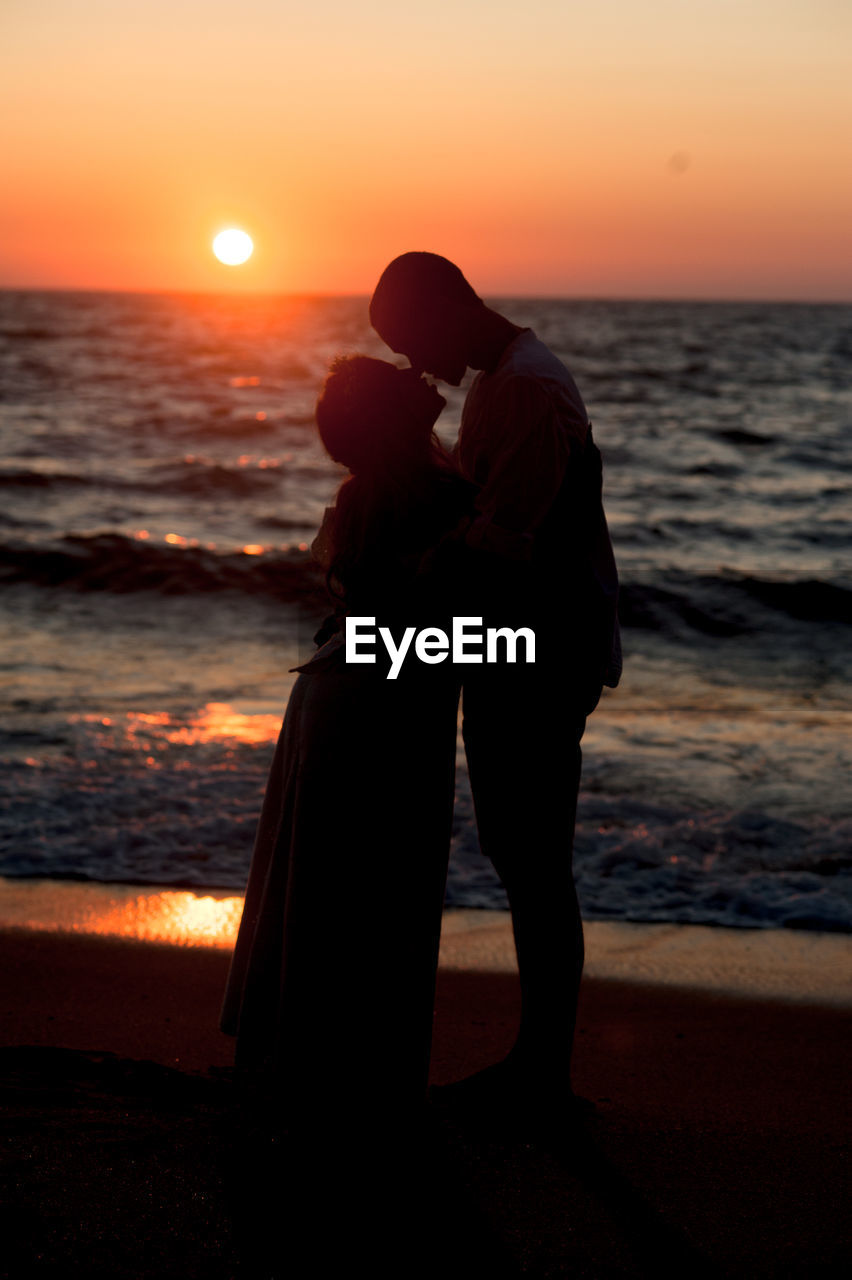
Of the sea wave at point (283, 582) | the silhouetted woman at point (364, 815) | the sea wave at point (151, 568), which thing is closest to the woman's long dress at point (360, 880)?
the silhouetted woman at point (364, 815)

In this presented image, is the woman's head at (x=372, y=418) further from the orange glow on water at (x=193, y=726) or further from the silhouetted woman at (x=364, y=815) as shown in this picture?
the orange glow on water at (x=193, y=726)

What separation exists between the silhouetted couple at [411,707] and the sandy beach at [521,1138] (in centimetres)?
31

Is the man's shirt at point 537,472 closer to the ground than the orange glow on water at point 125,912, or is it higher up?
higher up

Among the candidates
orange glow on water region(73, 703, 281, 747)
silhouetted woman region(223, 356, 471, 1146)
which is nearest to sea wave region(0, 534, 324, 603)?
orange glow on water region(73, 703, 281, 747)

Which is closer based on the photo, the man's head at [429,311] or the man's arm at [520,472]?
the man's arm at [520,472]

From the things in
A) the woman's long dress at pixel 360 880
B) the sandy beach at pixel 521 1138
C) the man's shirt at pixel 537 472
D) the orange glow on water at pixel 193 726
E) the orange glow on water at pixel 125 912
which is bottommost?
the orange glow on water at pixel 193 726

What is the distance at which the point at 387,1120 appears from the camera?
104 inches

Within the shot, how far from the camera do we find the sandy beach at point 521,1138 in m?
2.26

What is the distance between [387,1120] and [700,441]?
2317 centimetres

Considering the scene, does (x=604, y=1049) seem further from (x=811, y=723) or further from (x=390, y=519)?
(x=811, y=723)

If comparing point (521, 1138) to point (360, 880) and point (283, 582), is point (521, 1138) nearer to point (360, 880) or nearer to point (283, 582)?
point (360, 880)

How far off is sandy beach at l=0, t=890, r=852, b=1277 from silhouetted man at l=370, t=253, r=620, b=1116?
1.27 feet

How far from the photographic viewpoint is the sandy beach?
226cm

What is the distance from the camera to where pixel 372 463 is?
2.53 metres
